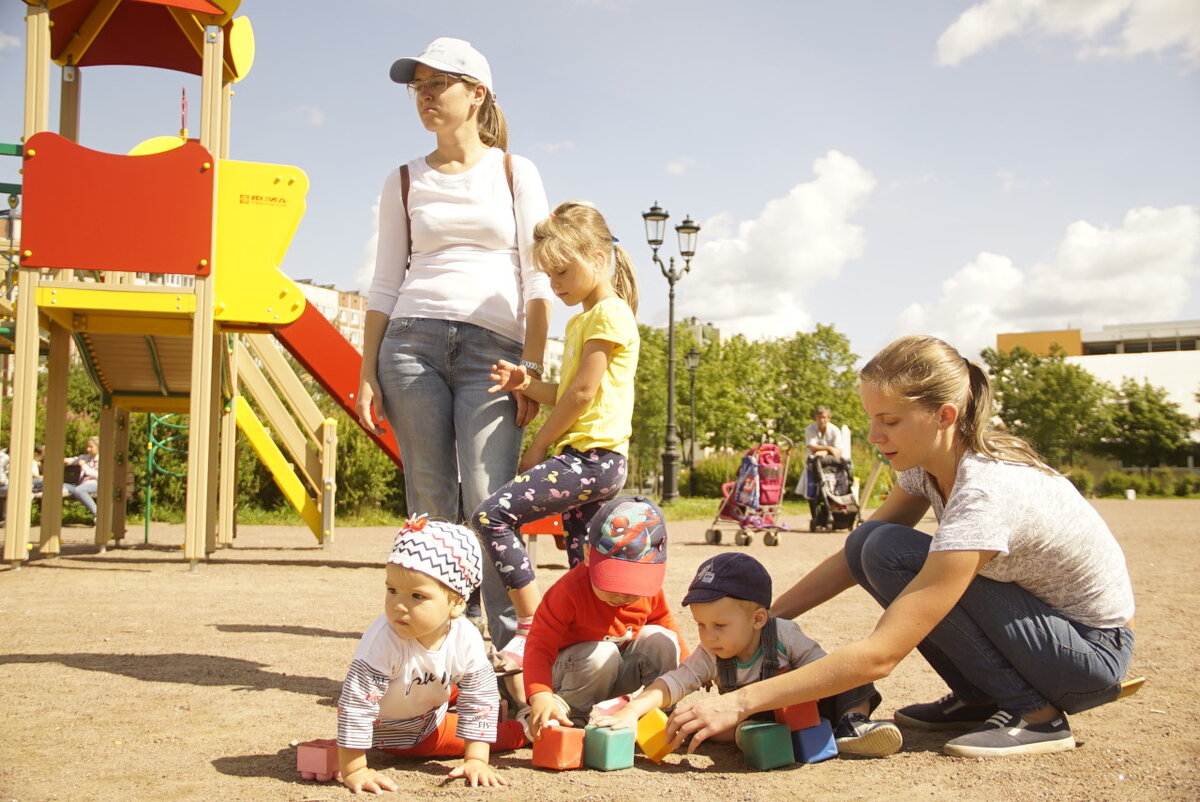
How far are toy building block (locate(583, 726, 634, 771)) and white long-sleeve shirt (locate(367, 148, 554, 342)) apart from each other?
1504mm

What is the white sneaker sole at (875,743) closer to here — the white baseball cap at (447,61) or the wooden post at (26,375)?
the white baseball cap at (447,61)

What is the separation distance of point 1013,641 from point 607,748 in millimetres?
1090

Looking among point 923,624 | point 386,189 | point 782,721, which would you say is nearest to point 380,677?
point 782,721

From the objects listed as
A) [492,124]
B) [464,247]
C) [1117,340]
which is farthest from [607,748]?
[1117,340]

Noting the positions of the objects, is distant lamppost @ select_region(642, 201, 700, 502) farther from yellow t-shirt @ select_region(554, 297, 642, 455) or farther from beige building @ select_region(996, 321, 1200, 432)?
beige building @ select_region(996, 321, 1200, 432)

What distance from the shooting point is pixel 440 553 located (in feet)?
8.25

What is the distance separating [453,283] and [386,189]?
0.50 meters

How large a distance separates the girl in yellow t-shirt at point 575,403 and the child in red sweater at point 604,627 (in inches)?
8.6

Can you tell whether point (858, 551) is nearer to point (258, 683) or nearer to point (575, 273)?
point (575, 273)

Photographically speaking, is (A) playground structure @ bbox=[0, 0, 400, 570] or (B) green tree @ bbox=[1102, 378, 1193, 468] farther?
(B) green tree @ bbox=[1102, 378, 1193, 468]

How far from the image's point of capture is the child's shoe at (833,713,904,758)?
2.71m

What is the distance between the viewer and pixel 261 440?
9.73 metres

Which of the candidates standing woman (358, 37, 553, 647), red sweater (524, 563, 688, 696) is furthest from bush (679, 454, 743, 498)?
red sweater (524, 563, 688, 696)

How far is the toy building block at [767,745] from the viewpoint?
2639 mm
